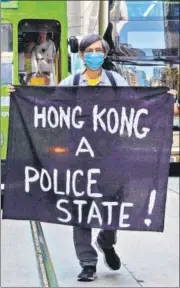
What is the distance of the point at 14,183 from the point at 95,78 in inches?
39.0

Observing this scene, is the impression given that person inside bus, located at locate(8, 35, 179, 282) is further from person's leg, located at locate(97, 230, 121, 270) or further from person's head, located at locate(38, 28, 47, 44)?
person's head, located at locate(38, 28, 47, 44)

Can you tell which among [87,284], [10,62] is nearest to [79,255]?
[87,284]

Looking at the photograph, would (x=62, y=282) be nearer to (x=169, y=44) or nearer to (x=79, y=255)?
(x=79, y=255)

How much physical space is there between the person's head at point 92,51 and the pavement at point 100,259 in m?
1.65

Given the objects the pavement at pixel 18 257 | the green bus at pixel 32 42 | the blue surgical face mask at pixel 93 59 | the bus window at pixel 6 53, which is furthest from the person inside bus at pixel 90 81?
the bus window at pixel 6 53

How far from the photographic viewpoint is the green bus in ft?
31.1

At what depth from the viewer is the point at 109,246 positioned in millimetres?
5621

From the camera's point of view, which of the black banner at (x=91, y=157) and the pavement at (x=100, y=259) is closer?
the black banner at (x=91, y=157)

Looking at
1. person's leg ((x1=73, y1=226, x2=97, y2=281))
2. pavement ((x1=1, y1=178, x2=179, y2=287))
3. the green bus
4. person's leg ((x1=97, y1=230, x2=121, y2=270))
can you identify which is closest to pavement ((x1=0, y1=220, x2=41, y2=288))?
pavement ((x1=1, y1=178, x2=179, y2=287))

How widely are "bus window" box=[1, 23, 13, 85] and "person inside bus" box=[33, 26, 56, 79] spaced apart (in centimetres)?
37

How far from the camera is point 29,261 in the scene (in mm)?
6070

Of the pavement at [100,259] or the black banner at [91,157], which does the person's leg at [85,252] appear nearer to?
the pavement at [100,259]

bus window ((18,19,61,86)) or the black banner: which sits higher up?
bus window ((18,19,61,86))

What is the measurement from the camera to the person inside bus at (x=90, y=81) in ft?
17.2
